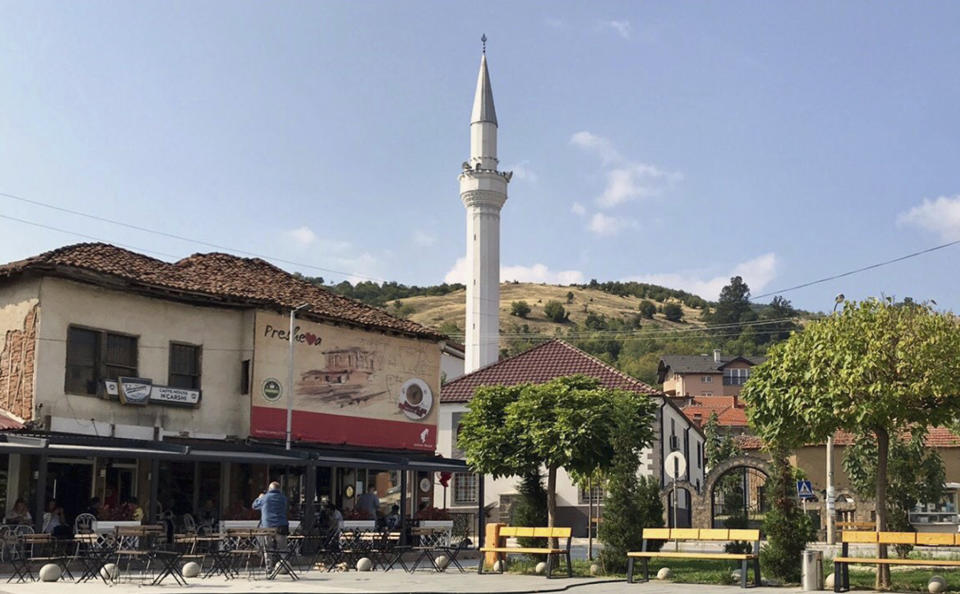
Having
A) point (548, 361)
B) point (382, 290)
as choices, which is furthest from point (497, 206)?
point (382, 290)

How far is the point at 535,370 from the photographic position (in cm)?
4612

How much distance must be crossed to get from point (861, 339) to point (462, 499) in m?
28.2

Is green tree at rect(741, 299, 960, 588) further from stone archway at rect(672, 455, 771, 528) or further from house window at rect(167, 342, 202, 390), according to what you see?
stone archway at rect(672, 455, 771, 528)

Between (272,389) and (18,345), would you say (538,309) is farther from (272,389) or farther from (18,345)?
(18,345)

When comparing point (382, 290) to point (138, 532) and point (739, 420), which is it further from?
point (138, 532)

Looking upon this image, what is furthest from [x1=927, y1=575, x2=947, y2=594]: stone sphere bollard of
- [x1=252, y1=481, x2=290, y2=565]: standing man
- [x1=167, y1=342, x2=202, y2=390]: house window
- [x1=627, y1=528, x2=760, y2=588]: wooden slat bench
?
[x1=167, y1=342, x2=202, y2=390]: house window

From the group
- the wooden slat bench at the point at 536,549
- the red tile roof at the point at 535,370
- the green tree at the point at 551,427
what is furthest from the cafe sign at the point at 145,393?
the red tile roof at the point at 535,370

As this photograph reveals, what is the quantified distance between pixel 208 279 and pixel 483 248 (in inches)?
1553

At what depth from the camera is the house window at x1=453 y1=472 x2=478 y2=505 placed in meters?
44.9

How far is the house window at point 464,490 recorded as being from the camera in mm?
44906

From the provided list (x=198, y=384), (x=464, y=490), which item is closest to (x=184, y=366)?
(x=198, y=384)

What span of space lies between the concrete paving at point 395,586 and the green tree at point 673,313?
6001 inches

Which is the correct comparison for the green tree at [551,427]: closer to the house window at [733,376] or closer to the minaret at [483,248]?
the minaret at [483,248]

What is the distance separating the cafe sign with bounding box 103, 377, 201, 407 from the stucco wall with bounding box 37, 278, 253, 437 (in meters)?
0.24
